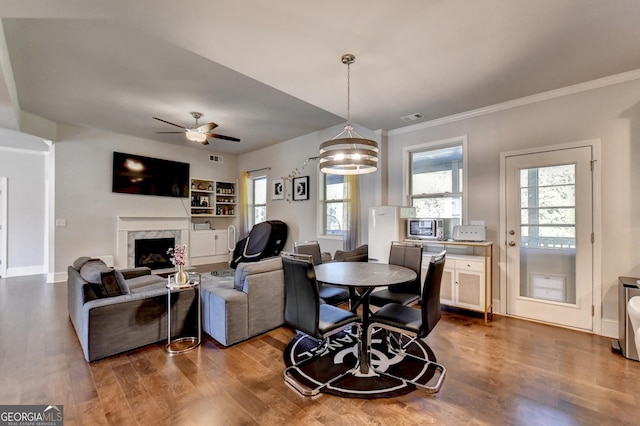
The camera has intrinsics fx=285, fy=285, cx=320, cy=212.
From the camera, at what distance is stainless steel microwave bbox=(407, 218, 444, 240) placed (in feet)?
12.8

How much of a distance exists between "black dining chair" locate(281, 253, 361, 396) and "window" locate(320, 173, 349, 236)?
3.12 m

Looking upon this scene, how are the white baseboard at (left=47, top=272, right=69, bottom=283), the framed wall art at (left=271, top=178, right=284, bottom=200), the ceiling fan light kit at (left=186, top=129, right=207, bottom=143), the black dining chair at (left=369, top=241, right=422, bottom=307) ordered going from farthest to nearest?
1. the framed wall art at (left=271, top=178, right=284, bottom=200)
2. the white baseboard at (left=47, top=272, right=69, bottom=283)
3. the ceiling fan light kit at (left=186, top=129, right=207, bottom=143)
4. the black dining chair at (left=369, top=241, right=422, bottom=307)

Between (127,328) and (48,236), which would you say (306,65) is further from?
(48,236)

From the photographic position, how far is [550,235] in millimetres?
3379

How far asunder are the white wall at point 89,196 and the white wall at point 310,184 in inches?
100

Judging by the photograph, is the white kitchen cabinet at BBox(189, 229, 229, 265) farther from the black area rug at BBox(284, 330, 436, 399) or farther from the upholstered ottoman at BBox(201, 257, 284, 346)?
the black area rug at BBox(284, 330, 436, 399)

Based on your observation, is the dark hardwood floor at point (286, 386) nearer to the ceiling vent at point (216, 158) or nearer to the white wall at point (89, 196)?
the white wall at point (89, 196)

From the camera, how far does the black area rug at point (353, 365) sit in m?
2.04

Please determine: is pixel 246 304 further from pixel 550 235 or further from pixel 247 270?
pixel 550 235

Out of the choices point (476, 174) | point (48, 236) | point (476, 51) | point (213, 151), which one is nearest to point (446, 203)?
Result: point (476, 174)

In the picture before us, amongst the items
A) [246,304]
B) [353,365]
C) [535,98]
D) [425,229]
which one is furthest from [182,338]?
[535,98]

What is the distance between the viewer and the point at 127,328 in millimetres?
2611

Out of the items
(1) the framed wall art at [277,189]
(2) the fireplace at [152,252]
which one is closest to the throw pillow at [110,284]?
(2) the fireplace at [152,252]

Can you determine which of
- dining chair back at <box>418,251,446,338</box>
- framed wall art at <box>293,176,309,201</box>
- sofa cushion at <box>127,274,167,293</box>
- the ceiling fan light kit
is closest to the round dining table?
dining chair back at <box>418,251,446,338</box>
